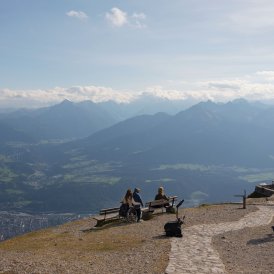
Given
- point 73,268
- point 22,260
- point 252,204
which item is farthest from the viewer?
point 252,204

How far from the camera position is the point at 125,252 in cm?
2438

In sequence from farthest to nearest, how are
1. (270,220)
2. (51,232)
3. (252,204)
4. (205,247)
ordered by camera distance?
(252,204), (51,232), (270,220), (205,247)

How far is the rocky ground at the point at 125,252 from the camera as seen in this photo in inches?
816

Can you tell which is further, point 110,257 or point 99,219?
point 99,219

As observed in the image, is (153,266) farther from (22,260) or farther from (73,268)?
(22,260)

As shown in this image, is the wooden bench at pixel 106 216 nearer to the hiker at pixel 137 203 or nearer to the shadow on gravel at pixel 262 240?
the hiker at pixel 137 203

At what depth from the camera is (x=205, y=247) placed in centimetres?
2498

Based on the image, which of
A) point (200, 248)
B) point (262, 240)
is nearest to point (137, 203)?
point (262, 240)

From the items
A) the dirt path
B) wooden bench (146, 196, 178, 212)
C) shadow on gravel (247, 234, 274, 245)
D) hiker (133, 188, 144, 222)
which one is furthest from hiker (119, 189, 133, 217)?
shadow on gravel (247, 234, 274, 245)

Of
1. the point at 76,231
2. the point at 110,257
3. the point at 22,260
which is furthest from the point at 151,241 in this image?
Result: the point at 76,231

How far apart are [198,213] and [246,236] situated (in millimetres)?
12029

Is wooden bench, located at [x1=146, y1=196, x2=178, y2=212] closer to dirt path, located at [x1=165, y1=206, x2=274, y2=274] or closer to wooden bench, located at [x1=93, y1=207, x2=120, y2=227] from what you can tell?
wooden bench, located at [x1=93, y1=207, x2=120, y2=227]

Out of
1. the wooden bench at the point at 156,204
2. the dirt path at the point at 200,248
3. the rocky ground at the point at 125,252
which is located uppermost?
the wooden bench at the point at 156,204

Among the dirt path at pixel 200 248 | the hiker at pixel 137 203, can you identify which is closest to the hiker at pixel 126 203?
the hiker at pixel 137 203
